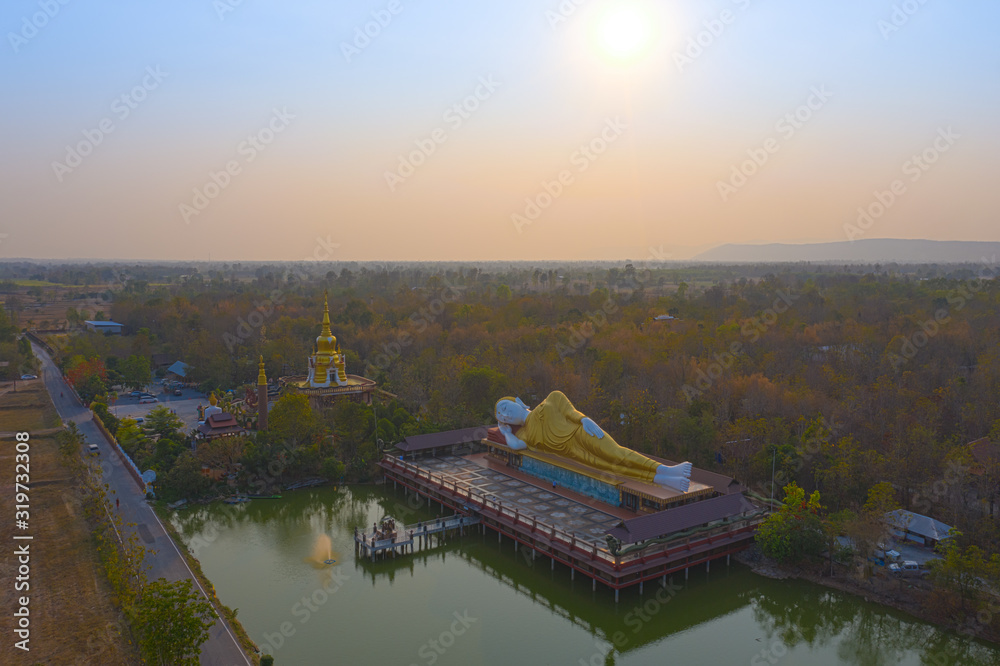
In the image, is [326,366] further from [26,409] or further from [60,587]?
[60,587]

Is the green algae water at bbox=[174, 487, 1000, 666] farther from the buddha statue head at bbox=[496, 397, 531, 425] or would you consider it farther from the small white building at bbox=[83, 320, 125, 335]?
the small white building at bbox=[83, 320, 125, 335]

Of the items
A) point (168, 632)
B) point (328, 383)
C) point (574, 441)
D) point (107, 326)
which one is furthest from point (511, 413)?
point (107, 326)

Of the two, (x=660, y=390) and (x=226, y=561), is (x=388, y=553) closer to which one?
(x=226, y=561)

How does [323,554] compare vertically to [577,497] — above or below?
below

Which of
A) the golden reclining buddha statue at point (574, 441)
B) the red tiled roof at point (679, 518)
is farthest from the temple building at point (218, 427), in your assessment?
the red tiled roof at point (679, 518)

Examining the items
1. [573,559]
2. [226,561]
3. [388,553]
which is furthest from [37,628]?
[573,559]

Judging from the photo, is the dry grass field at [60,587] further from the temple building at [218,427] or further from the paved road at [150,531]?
the temple building at [218,427]

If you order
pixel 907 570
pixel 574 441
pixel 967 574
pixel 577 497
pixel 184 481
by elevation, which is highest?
pixel 574 441
